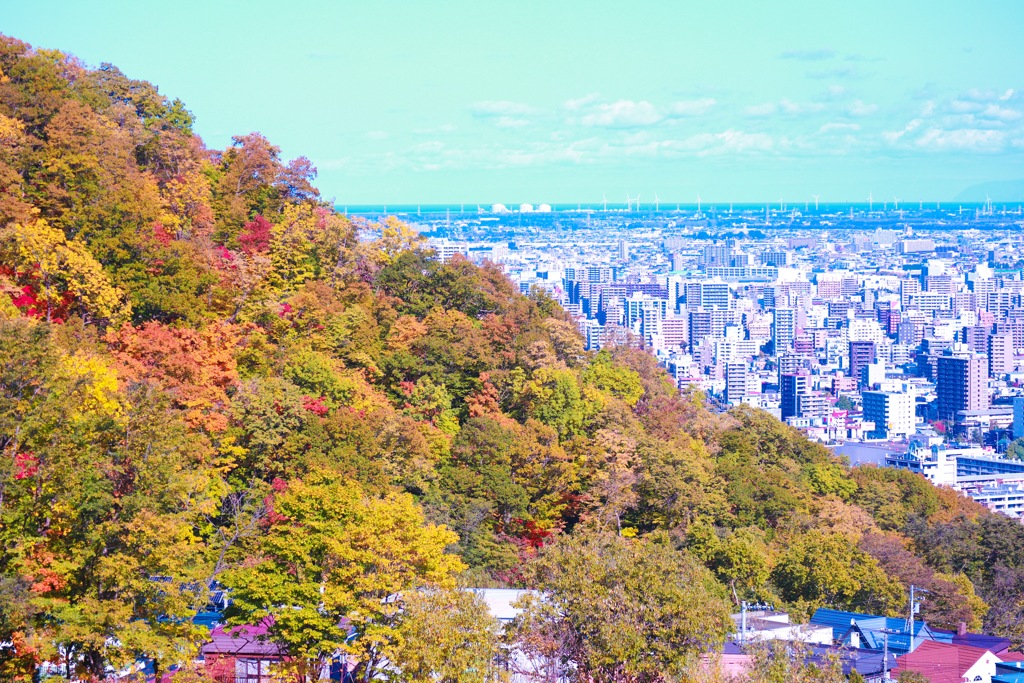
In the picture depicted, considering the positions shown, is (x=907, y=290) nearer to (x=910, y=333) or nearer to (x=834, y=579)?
(x=910, y=333)

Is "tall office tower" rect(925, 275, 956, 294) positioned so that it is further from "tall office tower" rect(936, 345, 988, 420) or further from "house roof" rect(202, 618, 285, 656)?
"house roof" rect(202, 618, 285, 656)

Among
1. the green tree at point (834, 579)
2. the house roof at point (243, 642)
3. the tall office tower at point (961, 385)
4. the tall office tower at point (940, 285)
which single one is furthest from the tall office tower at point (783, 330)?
the house roof at point (243, 642)

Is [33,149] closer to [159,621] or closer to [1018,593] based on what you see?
[159,621]

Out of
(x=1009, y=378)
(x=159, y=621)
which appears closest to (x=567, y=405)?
(x=159, y=621)

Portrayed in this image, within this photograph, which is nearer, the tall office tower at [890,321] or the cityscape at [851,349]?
the cityscape at [851,349]

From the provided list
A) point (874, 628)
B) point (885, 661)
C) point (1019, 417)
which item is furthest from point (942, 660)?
point (1019, 417)

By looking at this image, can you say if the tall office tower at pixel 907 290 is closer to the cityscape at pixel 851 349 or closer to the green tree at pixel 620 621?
the cityscape at pixel 851 349

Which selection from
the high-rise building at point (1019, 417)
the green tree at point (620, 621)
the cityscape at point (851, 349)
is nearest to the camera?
the green tree at point (620, 621)
